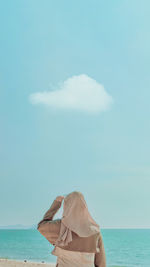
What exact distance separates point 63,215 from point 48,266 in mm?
10044

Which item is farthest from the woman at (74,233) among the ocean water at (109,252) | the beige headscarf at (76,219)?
the ocean water at (109,252)

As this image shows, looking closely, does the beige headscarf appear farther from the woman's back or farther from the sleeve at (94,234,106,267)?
the sleeve at (94,234,106,267)

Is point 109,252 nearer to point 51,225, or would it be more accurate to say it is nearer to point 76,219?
point 51,225

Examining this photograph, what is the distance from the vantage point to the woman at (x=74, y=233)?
2.64 m

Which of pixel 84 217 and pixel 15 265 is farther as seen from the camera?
pixel 15 265

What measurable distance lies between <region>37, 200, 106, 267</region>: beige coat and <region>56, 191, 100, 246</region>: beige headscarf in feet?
0.21

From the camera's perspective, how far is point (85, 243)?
2.70 meters

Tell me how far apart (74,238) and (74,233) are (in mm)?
44

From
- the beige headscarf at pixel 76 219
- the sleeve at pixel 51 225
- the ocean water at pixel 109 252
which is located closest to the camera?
the beige headscarf at pixel 76 219

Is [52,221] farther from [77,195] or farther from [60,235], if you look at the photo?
[77,195]

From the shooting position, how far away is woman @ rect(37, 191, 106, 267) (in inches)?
104

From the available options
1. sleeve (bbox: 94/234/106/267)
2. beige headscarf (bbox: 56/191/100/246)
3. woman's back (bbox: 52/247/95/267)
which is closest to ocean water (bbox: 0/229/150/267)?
sleeve (bbox: 94/234/106/267)

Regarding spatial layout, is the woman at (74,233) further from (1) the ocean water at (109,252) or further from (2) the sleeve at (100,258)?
(1) the ocean water at (109,252)

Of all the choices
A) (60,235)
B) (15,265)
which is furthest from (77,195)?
(15,265)
